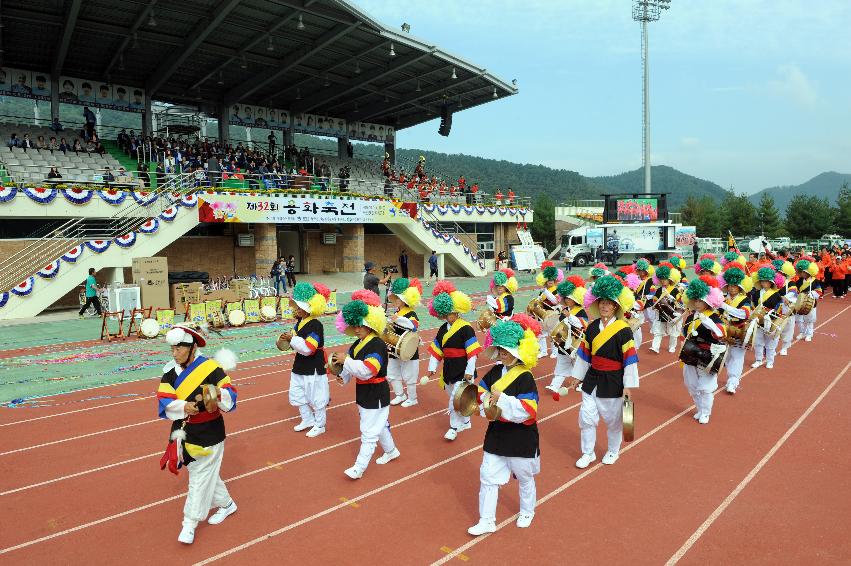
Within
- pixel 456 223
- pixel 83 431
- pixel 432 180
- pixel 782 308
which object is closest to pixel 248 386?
pixel 83 431

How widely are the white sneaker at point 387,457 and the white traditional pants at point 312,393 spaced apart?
1.16 m

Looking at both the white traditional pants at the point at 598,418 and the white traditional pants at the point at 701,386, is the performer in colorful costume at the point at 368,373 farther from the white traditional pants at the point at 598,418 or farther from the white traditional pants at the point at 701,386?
the white traditional pants at the point at 701,386

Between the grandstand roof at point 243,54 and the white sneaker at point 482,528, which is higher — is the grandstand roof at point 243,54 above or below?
above

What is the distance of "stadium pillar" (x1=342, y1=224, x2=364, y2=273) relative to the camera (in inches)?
1108

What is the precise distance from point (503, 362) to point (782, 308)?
8.45 m

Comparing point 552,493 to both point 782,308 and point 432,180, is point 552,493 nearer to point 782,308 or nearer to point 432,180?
point 782,308

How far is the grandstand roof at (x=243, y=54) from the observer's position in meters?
22.4

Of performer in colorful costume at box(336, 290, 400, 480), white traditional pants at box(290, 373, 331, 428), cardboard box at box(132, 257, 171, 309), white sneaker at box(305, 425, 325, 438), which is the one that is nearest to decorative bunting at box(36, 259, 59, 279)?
cardboard box at box(132, 257, 171, 309)

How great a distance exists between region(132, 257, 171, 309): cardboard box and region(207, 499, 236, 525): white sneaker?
45.4 ft

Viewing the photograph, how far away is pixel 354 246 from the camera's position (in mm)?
28172

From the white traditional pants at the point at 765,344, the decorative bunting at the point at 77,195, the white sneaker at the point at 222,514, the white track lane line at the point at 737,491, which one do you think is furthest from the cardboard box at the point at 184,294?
the white track lane line at the point at 737,491

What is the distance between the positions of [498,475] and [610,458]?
7.32 feet

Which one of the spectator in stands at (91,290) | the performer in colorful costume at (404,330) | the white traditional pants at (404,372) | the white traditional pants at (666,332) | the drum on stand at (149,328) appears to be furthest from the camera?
the spectator in stands at (91,290)

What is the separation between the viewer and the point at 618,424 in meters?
6.45
